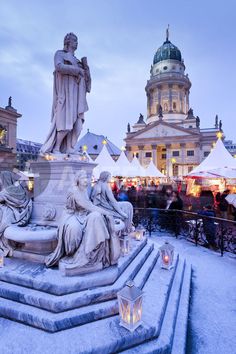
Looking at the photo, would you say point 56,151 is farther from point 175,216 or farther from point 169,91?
point 169,91

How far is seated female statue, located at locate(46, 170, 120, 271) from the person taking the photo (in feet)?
11.1

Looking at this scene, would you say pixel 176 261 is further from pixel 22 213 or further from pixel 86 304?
pixel 22 213

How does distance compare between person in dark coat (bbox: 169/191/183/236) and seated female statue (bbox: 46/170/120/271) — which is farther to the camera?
person in dark coat (bbox: 169/191/183/236)

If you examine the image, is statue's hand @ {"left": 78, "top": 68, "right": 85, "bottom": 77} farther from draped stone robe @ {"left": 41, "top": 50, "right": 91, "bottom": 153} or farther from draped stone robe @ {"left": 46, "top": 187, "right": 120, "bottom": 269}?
draped stone robe @ {"left": 46, "top": 187, "right": 120, "bottom": 269}

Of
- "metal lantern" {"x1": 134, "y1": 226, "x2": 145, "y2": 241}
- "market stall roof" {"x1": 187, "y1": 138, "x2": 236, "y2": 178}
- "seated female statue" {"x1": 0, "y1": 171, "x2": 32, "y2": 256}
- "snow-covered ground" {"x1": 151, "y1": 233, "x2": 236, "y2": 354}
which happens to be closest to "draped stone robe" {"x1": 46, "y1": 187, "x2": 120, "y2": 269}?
"seated female statue" {"x1": 0, "y1": 171, "x2": 32, "y2": 256}

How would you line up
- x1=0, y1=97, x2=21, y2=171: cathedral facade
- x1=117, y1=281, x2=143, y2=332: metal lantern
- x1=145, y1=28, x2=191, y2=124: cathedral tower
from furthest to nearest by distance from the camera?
x1=145, y1=28, x2=191, y2=124: cathedral tower, x1=0, y1=97, x2=21, y2=171: cathedral facade, x1=117, y1=281, x2=143, y2=332: metal lantern

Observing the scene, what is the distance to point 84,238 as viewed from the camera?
348cm

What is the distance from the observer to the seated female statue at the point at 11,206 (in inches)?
169

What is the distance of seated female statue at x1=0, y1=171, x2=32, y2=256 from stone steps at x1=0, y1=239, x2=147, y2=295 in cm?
62

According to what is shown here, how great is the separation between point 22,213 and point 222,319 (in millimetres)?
4114

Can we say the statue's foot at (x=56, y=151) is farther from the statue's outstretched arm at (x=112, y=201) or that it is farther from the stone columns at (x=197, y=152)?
the stone columns at (x=197, y=152)

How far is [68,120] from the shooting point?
17.0ft

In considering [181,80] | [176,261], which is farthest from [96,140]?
[176,261]

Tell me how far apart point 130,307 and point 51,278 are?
1266 mm
